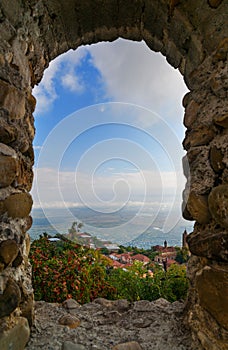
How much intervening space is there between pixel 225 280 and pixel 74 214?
4.61 feet

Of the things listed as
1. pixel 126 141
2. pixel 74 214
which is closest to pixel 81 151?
pixel 126 141

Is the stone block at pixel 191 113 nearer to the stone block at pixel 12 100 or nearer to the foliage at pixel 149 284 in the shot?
the stone block at pixel 12 100

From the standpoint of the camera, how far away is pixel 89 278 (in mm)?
2158

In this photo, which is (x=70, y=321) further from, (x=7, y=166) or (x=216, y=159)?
(x=216, y=159)

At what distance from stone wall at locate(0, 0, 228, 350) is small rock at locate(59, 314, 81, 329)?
0.67 ft

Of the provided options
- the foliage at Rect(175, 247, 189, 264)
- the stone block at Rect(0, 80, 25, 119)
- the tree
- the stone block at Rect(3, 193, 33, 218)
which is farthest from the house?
the stone block at Rect(0, 80, 25, 119)

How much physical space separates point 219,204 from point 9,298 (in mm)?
879

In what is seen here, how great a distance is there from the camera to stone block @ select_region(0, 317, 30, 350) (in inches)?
35.2

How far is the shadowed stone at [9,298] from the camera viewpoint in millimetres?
886

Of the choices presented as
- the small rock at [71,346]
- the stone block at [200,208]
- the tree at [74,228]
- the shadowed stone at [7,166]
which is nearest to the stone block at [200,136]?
the stone block at [200,208]

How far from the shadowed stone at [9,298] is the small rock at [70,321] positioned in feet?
1.31

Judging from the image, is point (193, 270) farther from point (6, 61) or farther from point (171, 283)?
point (6, 61)

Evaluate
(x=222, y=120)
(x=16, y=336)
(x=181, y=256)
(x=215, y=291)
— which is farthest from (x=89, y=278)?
(x=222, y=120)

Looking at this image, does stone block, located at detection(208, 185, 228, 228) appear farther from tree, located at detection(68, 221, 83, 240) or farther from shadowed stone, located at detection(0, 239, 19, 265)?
tree, located at detection(68, 221, 83, 240)
